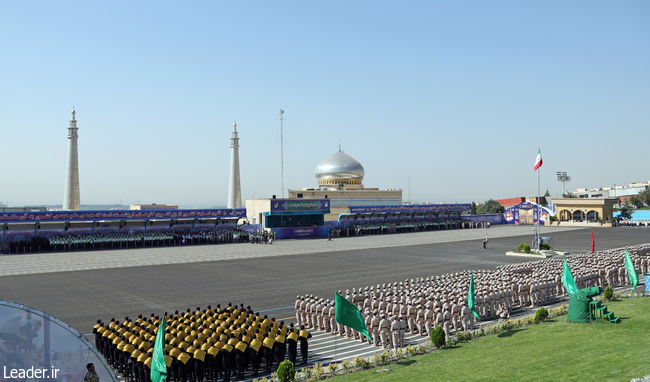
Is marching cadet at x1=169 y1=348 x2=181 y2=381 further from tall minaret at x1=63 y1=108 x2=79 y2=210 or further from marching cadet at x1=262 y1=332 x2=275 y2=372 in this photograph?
tall minaret at x1=63 y1=108 x2=79 y2=210

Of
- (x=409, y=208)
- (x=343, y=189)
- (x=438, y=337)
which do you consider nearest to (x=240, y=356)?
(x=438, y=337)

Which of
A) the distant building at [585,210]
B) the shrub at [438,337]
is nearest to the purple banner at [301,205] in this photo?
the distant building at [585,210]

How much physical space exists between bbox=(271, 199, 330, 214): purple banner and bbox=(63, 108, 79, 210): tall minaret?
20.1m

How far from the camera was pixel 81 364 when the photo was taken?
8.51 metres

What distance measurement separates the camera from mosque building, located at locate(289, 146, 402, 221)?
7769 centimetres

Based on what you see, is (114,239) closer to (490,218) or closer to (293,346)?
(293,346)

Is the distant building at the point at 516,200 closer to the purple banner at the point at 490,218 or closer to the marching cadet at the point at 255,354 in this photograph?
the purple banner at the point at 490,218

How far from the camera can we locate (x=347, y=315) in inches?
509

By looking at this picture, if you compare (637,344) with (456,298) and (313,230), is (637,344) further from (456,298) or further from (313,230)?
(313,230)

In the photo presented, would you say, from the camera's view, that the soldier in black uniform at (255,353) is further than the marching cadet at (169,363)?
Yes

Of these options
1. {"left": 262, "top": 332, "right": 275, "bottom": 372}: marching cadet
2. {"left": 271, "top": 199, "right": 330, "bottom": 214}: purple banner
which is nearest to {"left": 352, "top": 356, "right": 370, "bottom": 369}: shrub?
{"left": 262, "top": 332, "right": 275, "bottom": 372}: marching cadet

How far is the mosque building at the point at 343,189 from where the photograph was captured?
7769cm

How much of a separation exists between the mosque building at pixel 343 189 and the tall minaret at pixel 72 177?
102ft

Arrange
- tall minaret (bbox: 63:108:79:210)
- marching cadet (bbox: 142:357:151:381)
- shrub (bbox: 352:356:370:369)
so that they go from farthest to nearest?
tall minaret (bbox: 63:108:79:210), shrub (bbox: 352:356:370:369), marching cadet (bbox: 142:357:151:381)
